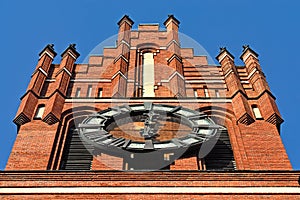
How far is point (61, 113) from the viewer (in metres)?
19.3

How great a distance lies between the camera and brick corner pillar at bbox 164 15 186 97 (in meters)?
21.0

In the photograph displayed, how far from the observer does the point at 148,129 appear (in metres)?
18.1

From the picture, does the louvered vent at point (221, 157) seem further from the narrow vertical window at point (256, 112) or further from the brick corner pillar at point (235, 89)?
the narrow vertical window at point (256, 112)

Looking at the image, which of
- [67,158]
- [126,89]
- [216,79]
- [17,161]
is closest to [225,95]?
[216,79]

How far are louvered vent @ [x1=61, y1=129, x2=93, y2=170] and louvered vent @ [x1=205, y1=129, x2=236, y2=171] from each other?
9.80ft

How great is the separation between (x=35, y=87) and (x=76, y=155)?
12.8 feet

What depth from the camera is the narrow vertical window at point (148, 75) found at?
70.5 ft

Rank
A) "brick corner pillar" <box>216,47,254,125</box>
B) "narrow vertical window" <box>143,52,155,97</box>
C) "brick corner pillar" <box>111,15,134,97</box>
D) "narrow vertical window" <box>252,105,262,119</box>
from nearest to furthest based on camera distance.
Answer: "brick corner pillar" <box>216,47,254,125</box> → "narrow vertical window" <box>252,105,262,119</box> → "brick corner pillar" <box>111,15,134,97</box> → "narrow vertical window" <box>143,52,155,97</box>

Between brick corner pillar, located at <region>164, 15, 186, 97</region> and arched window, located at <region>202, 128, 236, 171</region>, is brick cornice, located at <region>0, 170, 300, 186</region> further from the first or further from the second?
brick corner pillar, located at <region>164, 15, 186, 97</region>

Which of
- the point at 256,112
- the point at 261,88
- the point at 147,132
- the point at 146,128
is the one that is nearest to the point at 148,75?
the point at 261,88

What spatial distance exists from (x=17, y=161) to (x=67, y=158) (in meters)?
1.35

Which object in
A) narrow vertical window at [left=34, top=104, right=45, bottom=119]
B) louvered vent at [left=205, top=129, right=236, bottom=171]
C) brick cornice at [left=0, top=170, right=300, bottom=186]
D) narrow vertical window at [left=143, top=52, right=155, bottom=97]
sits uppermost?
narrow vertical window at [left=143, top=52, right=155, bottom=97]

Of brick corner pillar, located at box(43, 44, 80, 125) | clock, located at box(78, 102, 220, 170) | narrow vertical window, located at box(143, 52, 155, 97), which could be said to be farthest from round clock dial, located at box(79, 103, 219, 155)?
narrow vertical window, located at box(143, 52, 155, 97)

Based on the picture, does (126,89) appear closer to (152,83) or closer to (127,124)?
(152,83)
